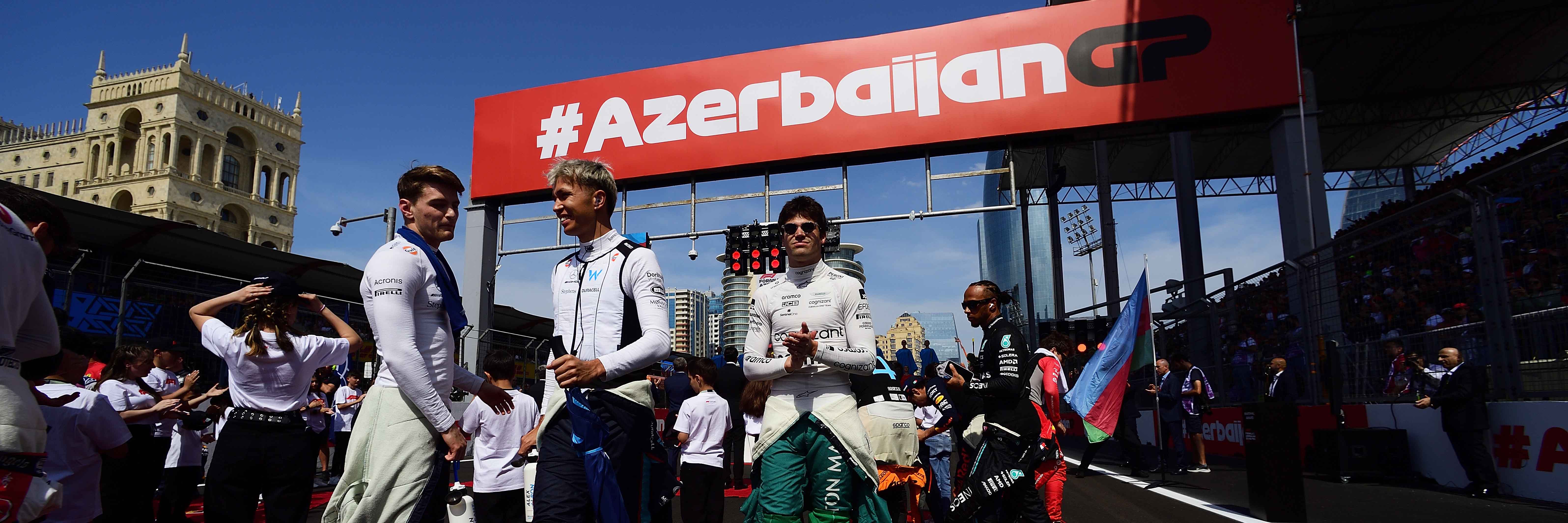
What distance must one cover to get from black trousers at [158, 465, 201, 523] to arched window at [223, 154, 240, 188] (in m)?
76.5

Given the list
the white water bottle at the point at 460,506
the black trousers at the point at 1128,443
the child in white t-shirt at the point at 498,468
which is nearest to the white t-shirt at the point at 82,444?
the white water bottle at the point at 460,506

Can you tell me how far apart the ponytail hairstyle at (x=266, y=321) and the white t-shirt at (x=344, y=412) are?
28.9ft

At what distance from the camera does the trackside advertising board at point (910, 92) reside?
1410cm

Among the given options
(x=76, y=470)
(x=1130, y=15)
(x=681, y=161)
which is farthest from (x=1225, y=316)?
(x=76, y=470)

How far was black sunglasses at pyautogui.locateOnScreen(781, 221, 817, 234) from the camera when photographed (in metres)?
3.84

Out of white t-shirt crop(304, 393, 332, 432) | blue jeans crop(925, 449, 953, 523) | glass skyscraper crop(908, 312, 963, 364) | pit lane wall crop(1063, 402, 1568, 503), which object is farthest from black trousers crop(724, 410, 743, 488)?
glass skyscraper crop(908, 312, 963, 364)

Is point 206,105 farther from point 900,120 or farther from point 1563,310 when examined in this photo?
point 1563,310

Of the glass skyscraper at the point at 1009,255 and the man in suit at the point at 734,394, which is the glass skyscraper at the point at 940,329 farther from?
the man in suit at the point at 734,394

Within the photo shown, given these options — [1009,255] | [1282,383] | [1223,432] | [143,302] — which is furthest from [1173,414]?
[1009,255]

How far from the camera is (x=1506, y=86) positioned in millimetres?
27469

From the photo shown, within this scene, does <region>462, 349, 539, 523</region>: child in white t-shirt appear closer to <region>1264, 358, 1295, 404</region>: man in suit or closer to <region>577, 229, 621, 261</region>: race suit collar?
<region>577, 229, 621, 261</region>: race suit collar

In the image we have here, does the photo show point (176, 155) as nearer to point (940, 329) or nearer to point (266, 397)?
point (266, 397)

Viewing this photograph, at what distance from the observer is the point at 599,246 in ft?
10.3

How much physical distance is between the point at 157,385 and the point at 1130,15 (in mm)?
14734
